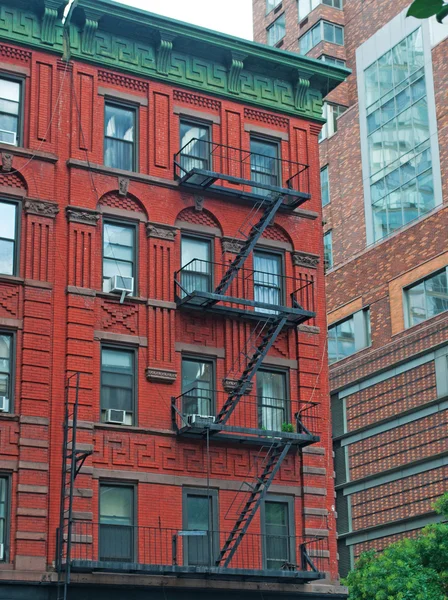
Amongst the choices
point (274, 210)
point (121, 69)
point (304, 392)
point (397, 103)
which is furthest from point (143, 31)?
point (397, 103)

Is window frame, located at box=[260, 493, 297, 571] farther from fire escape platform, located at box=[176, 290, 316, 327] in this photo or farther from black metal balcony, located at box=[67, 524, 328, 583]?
fire escape platform, located at box=[176, 290, 316, 327]

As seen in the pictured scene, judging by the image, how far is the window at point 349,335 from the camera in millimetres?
53594

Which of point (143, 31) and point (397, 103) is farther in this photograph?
point (397, 103)

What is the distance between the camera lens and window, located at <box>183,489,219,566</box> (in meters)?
26.1

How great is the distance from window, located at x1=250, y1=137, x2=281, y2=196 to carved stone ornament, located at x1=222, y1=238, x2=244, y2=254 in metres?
1.81

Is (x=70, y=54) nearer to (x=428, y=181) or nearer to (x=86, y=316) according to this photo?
(x=86, y=316)

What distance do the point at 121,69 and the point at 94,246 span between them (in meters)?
5.19

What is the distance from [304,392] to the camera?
96.1 ft

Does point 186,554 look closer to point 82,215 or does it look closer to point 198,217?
point 82,215

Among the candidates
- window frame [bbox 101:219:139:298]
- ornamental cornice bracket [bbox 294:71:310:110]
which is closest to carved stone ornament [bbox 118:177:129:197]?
window frame [bbox 101:219:139:298]

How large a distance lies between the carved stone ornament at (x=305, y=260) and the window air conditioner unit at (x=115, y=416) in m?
7.27

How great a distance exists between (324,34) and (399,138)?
11.8 meters

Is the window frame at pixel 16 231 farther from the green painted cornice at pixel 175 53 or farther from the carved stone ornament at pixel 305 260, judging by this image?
the carved stone ornament at pixel 305 260

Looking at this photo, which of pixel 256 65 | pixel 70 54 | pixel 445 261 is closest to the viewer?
pixel 70 54
